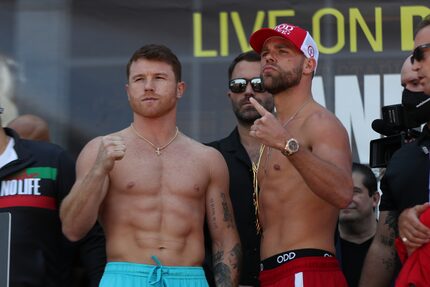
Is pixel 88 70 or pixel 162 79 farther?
pixel 88 70

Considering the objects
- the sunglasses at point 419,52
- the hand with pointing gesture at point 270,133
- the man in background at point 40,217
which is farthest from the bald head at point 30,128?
the sunglasses at point 419,52

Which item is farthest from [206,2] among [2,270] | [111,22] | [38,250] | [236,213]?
[2,270]

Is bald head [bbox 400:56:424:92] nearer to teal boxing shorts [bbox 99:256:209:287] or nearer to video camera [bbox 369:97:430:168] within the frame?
video camera [bbox 369:97:430:168]

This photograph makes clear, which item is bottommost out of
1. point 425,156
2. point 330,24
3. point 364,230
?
point 364,230

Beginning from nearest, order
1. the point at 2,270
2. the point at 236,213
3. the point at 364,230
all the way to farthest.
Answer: the point at 2,270, the point at 236,213, the point at 364,230

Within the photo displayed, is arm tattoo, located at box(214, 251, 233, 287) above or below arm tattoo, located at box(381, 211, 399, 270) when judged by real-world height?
below

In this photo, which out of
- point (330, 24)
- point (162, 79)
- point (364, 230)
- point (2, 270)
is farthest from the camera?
point (330, 24)

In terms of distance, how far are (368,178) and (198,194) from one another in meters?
1.44

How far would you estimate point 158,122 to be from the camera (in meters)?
4.48

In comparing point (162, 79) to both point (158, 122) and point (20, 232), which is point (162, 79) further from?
point (20, 232)

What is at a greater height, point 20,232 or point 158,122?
point 158,122

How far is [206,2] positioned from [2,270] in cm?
295

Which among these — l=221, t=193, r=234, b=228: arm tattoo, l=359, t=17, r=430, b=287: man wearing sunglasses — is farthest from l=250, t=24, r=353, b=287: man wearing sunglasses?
l=359, t=17, r=430, b=287: man wearing sunglasses

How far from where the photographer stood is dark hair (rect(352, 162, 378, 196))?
18.1 feet
